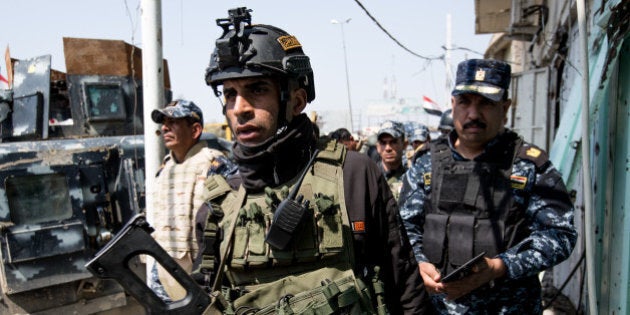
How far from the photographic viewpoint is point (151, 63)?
13.4ft

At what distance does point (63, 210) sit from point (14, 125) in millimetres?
1483

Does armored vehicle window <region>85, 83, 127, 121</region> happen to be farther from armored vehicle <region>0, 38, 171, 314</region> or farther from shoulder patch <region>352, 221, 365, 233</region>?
shoulder patch <region>352, 221, 365, 233</region>

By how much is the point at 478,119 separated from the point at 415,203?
541mm

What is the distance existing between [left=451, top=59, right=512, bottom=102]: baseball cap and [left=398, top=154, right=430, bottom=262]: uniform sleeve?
449mm

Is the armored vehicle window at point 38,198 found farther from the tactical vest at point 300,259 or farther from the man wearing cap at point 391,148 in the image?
the tactical vest at point 300,259

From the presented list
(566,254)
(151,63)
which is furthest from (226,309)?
(151,63)

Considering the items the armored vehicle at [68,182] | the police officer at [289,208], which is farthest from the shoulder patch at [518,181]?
the armored vehicle at [68,182]

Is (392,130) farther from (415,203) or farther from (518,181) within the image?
(518,181)

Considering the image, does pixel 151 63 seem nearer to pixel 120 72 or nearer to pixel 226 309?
pixel 120 72

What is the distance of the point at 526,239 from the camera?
A: 2283mm

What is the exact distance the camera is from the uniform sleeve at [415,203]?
2602mm

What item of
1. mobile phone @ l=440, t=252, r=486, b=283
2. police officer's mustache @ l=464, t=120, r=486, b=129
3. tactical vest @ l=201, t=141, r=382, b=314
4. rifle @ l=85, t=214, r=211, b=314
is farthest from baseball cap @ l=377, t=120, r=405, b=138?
rifle @ l=85, t=214, r=211, b=314

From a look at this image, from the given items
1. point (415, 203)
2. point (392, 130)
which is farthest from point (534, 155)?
point (392, 130)

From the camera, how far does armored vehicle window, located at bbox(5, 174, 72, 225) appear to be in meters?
4.57
